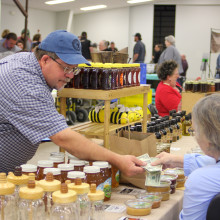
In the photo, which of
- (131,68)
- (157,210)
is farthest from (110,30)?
(157,210)

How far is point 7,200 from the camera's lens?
5.80 ft

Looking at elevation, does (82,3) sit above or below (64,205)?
above

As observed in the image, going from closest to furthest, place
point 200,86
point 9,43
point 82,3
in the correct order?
point 200,86
point 9,43
point 82,3

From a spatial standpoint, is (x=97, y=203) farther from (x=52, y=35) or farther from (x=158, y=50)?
(x=158, y=50)

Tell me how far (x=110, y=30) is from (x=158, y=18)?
7.78 feet

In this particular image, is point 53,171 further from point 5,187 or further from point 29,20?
point 29,20

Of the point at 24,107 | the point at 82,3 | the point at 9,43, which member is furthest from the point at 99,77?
the point at 82,3

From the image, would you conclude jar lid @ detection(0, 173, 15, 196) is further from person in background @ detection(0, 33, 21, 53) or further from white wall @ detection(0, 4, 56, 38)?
white wall @ detection(0, 4, 56, 38)

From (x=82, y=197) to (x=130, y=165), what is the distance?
0.59 m

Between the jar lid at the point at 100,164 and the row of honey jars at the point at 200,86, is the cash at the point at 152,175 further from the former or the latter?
the row of honey jars at the point at 200,86

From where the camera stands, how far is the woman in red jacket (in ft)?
17.5

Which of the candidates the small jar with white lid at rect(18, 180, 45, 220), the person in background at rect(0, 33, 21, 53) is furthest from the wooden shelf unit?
the person in background at rect(0, 33, 21, 53)

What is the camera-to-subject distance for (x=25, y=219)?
173cm

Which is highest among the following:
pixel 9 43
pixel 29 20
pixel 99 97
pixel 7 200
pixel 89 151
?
pixel 29 20
